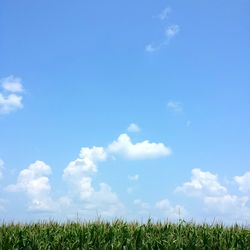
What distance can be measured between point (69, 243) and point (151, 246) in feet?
7.68

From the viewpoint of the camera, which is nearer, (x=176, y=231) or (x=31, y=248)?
(x=31, y=248)

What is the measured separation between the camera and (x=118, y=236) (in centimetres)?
1528

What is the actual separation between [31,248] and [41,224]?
210cm

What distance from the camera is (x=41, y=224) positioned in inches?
661

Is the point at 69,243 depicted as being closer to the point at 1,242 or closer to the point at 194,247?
the point at 1,242

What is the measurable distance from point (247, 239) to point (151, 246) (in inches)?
131

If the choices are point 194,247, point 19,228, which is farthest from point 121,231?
point 19,228

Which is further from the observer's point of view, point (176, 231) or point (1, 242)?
point (176, 231)

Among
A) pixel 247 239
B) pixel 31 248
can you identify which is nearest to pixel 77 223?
pixel 31 248

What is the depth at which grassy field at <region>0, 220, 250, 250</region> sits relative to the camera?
14812mm

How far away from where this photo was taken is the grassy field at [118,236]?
48.6 feet

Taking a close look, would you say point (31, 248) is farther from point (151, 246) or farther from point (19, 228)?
point (151, 246)

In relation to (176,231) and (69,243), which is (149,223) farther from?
(69,243)

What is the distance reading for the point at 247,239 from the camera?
16.4 m
